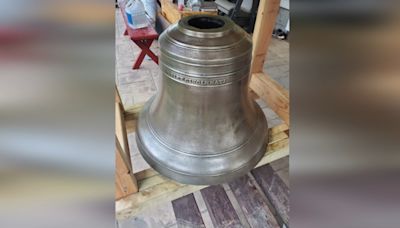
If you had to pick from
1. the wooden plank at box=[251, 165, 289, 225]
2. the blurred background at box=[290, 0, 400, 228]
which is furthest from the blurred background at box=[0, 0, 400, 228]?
the wooden plank at box=[251, 165, 289, 225]

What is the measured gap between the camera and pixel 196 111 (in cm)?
66

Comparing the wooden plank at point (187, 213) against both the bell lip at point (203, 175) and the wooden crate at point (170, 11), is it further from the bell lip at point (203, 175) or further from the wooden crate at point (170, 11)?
the wooden crate at point (170, 11)

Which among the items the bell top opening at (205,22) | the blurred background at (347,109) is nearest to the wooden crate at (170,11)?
the bell top opening at (205,22)

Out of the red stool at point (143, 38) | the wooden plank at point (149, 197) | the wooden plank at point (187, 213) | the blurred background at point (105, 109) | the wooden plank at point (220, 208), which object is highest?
the blurred background at point (105, 109)

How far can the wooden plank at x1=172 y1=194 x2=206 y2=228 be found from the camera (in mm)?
1104

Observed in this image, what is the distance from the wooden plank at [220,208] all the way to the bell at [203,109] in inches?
18.9

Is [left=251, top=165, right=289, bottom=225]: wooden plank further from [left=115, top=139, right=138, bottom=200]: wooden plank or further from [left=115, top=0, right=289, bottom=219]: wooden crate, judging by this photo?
[left=115, top=139, right=138, bottom=200]: wooden plank

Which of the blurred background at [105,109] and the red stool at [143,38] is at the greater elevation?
the blurred background at [105,109]

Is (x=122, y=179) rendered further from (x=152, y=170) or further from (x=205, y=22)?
(x=205, y=22)

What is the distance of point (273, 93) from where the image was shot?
1066mm

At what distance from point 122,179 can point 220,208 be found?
64 cm

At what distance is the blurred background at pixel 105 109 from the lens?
0.18m

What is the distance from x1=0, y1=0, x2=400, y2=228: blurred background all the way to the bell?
31 cm

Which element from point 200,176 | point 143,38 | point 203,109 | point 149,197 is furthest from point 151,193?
point 143,38
